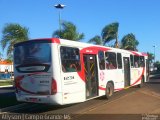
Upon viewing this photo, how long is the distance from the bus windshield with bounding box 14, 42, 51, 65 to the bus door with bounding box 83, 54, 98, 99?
235cm

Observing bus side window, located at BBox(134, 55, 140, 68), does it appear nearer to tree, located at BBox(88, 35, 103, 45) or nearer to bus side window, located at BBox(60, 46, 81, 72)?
bus side window, located at BBox(60, 46, 81, 72)

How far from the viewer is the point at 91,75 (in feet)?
52.4

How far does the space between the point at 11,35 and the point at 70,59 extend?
23315mm

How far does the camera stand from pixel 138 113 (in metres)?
12.8

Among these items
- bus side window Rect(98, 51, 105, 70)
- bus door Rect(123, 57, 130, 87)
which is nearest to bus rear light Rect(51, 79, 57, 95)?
bus side window Rect(98, 51, 105, 70)

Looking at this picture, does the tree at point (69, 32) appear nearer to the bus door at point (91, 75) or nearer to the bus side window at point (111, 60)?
the bus side window at point (111, 60)

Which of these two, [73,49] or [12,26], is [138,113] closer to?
[73,49]

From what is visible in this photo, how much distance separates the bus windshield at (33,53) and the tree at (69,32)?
77.5 ft

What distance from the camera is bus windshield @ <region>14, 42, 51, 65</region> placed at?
13.5 meters

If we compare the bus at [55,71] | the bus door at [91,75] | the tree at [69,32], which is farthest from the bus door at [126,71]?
the tree at [69,32]

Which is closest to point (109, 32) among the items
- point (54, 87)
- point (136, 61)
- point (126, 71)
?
point (136, 61)

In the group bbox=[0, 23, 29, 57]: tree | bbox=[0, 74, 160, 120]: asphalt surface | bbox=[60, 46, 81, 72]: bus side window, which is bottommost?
bbox=[0, 74, 160, 120]: asphalt surface

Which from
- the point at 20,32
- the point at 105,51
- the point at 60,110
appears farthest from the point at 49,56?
the point at 20,32

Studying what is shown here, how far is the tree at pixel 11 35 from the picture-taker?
118ft
